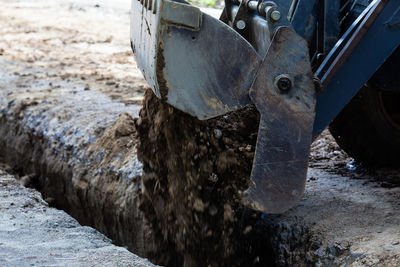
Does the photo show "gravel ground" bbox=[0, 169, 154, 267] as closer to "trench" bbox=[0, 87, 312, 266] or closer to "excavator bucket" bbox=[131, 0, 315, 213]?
"trench" bbox=[0, 87, 312, 266]

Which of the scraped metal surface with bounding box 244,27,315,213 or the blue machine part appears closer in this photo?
the scraped metal surface with bounding box 244,27,315,213

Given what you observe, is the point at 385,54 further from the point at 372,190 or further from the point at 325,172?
the point at 325,172

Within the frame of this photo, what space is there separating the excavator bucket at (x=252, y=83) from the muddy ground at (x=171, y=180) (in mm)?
510

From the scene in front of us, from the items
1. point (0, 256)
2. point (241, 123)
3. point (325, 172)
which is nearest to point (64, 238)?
point (0, 256)

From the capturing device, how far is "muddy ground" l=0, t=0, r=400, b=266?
3113mm

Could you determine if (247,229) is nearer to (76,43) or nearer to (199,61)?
(199,61)

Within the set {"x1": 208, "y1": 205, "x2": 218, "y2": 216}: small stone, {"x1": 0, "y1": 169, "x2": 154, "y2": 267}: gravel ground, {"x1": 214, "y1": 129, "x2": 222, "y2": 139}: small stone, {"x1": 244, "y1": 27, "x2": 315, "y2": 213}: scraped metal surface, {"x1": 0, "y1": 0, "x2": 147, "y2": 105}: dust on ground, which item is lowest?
{"x1": 0, "y1": 0, "x2": 147, "y2": 105}: dust on ground

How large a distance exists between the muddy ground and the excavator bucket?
20.1 inches

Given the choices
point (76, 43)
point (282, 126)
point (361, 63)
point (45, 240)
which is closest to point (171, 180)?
point (45, 240)

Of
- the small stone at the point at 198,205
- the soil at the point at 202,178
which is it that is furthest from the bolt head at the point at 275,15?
the small stone at the point at 198,205

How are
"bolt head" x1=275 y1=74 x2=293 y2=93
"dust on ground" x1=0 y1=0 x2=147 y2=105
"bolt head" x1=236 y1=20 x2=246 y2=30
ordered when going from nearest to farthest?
"bolt head" x1=275 y1=74 x2=293 y2=93 < "bolt head" x1=236 y1=20 x2=246 y2=30 < "dust on ground" x1=0 y1=0 x2=147 y2=105

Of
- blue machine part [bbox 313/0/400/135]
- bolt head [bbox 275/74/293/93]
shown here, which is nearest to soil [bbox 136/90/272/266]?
blue machine part [bbox 313/0/400/135]

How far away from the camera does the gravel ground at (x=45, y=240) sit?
9.67ft

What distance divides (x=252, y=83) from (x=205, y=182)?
838 mm
